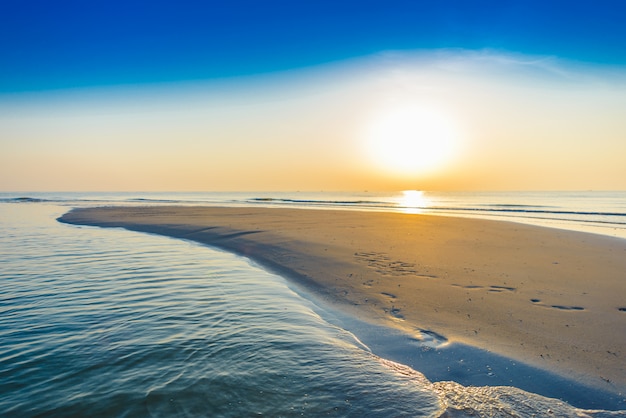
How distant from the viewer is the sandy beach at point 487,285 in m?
6.59

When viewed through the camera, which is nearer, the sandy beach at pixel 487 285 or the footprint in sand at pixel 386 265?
the sandy beach at pixel 487 285

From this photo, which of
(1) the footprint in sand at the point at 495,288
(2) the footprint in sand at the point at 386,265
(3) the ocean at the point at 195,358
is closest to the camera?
(3) the ocean at the point at 195,358

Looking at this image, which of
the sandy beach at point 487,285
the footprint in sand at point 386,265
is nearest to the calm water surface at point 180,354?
the sandy beach at point 487,285

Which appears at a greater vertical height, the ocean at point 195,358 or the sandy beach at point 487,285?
the sandy beach at point 487,285

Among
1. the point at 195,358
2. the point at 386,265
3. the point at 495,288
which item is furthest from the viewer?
the point at 386,265

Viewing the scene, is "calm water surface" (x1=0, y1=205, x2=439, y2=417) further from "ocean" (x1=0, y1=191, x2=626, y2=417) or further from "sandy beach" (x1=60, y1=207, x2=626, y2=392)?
"sandy beach" (x1=60, y1=207, x2=626, y2=392)

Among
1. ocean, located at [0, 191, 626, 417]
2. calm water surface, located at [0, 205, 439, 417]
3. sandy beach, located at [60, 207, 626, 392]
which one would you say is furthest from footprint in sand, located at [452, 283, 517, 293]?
calm water surface, located at [0, 205, 439, 417]

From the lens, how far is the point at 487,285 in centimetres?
1035

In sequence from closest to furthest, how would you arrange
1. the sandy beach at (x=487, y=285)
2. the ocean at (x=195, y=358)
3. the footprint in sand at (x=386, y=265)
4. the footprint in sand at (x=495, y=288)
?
the ocean at (x=195, y=358), the sandy beach at (x=487, y=285), the footprint in sand at (x=495, y=288), the footprint in sand at (x=386, y=265)

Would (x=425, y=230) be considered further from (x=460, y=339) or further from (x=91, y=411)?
(x=91, y=411)

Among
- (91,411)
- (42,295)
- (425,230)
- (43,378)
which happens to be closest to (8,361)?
(43,378)

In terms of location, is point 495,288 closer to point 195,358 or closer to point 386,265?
point 386,265

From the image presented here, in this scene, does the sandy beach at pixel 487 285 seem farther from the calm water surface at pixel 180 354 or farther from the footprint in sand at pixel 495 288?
the calm water surface at pixel 180 354

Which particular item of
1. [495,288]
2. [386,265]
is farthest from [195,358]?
[386,265]
